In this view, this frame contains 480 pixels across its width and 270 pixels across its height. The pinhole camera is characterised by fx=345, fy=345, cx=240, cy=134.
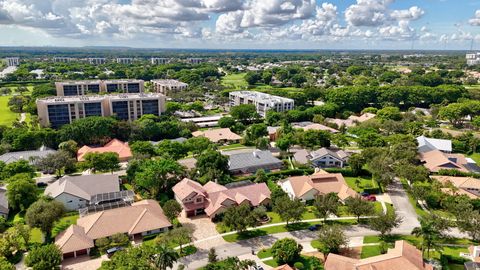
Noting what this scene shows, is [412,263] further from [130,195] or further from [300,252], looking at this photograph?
[130,195]

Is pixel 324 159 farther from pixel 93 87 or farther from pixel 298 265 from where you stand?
pixel 93 87

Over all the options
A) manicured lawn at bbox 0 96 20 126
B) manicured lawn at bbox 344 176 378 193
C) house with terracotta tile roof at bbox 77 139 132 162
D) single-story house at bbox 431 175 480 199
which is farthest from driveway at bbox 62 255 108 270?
manicured lawn at bbox 0 96 20 126

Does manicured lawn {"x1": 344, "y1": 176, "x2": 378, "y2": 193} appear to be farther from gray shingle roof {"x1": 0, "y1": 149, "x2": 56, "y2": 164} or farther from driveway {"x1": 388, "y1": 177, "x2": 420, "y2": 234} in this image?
gray shingle roof {"x1": 0, "y1": 149, "x2": 56, "y2": 164}

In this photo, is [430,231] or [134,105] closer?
[430,231]

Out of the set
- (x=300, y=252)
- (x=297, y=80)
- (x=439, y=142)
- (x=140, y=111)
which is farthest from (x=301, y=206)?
(x=297, y=80)

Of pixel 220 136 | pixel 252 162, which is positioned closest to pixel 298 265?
pixel 252 162

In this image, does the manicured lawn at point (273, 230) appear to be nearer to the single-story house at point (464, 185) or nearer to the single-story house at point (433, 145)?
the single-story house at point (464, 185)

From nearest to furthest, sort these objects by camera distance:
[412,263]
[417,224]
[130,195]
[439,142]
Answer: [412,263], [417,224], [130,195], [439,142]
